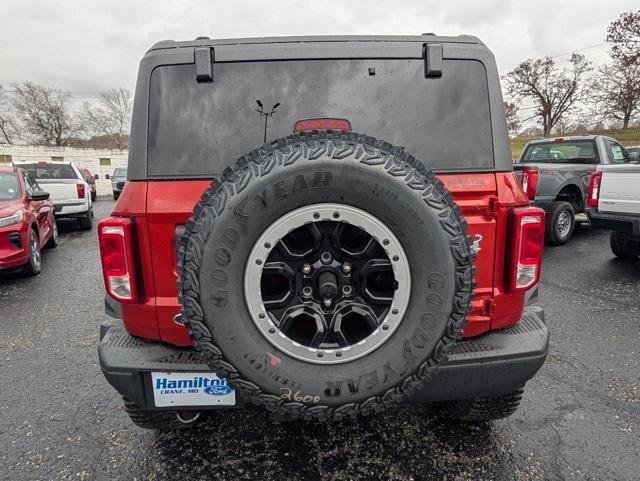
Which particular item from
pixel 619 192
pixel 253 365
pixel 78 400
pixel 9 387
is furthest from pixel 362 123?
pixel 619 192

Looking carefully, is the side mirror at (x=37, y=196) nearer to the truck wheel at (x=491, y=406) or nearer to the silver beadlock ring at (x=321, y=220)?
the silver beadlock ring at (x=321, y=220)

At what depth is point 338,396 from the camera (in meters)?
1.52

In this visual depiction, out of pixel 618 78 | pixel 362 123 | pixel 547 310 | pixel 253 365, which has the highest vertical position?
pixel 618 78

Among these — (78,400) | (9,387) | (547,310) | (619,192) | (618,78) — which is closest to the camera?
(78,400)

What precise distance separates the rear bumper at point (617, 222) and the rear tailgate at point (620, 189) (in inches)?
2.6

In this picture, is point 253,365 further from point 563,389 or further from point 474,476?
point 563,389

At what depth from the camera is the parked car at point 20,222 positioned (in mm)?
5070

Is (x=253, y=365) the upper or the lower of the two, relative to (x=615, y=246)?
upper

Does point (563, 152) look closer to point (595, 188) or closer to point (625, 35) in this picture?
point (595, 188)

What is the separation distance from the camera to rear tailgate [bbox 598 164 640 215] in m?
4.96

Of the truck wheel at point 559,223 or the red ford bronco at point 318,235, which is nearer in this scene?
the red ford bronco at point 318,235

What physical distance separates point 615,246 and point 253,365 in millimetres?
6757

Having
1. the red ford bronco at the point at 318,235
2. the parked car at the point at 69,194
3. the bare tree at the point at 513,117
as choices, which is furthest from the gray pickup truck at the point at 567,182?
the bare tree at the point at 513,117

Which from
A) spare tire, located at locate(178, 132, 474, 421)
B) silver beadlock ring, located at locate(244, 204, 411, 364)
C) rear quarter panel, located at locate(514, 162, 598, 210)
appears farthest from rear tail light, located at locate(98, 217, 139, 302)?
rear quarter panel, located at locate(514, 162, 598, 210)
